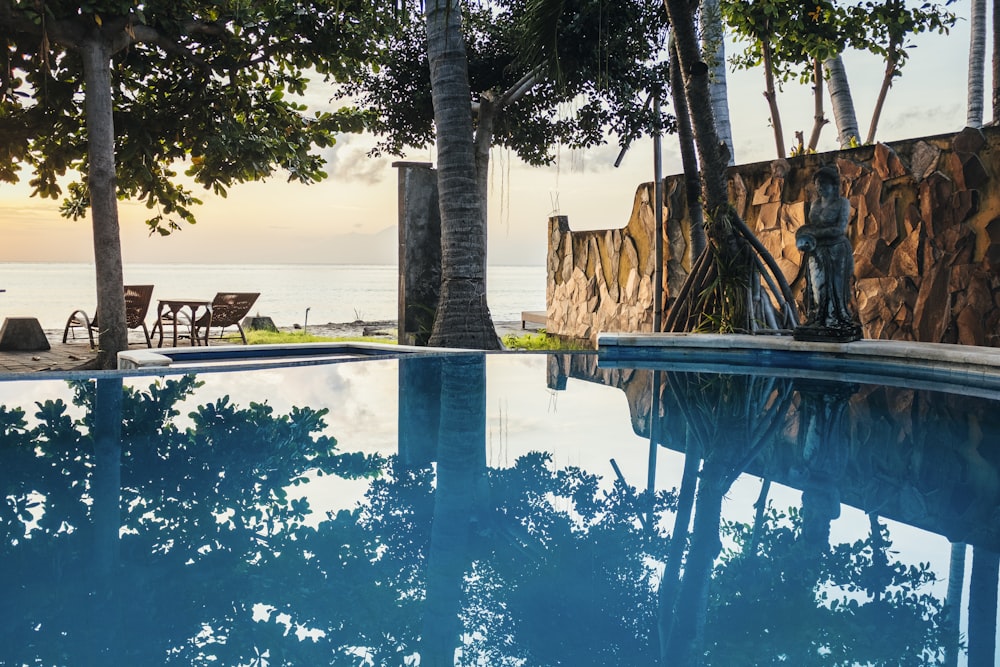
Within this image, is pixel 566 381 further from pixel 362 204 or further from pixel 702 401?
pixel 362 204

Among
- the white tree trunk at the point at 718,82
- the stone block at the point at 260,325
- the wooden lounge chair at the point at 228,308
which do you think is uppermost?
the white tree trunk at the point at 718,82

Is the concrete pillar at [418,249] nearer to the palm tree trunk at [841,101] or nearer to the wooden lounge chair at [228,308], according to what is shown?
the wooden lounge chair at [228,308]

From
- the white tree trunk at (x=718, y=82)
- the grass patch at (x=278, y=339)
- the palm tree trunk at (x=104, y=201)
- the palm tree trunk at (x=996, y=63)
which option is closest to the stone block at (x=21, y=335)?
the palm tree trunk at (x=104, y=201)

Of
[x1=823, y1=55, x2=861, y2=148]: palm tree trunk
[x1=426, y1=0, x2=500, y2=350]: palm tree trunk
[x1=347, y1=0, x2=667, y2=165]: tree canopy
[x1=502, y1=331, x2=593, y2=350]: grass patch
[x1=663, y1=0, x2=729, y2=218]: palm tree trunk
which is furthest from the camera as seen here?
[x1=502, y1=331, x2=593, y2=350]: grass patch

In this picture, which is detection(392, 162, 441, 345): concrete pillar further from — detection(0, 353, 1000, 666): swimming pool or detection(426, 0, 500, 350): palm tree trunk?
detection(0, 353, 1000, 666): swimming pool

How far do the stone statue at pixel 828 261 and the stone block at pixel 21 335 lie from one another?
1105cm

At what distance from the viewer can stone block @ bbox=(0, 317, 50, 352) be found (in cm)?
1223

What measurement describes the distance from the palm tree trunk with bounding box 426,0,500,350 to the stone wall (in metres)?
3.00

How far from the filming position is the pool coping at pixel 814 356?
664 centimetres

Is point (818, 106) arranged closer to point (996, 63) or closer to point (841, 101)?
point (841, 101)

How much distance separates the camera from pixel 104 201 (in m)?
9.70

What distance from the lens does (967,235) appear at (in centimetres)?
760

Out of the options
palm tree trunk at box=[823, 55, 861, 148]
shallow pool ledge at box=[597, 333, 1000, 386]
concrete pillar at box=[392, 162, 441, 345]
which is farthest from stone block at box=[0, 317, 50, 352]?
palm tree trunk at box=[823, 55, 861, 148]

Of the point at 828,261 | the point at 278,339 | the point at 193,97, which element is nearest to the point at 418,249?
the point at 193,97
